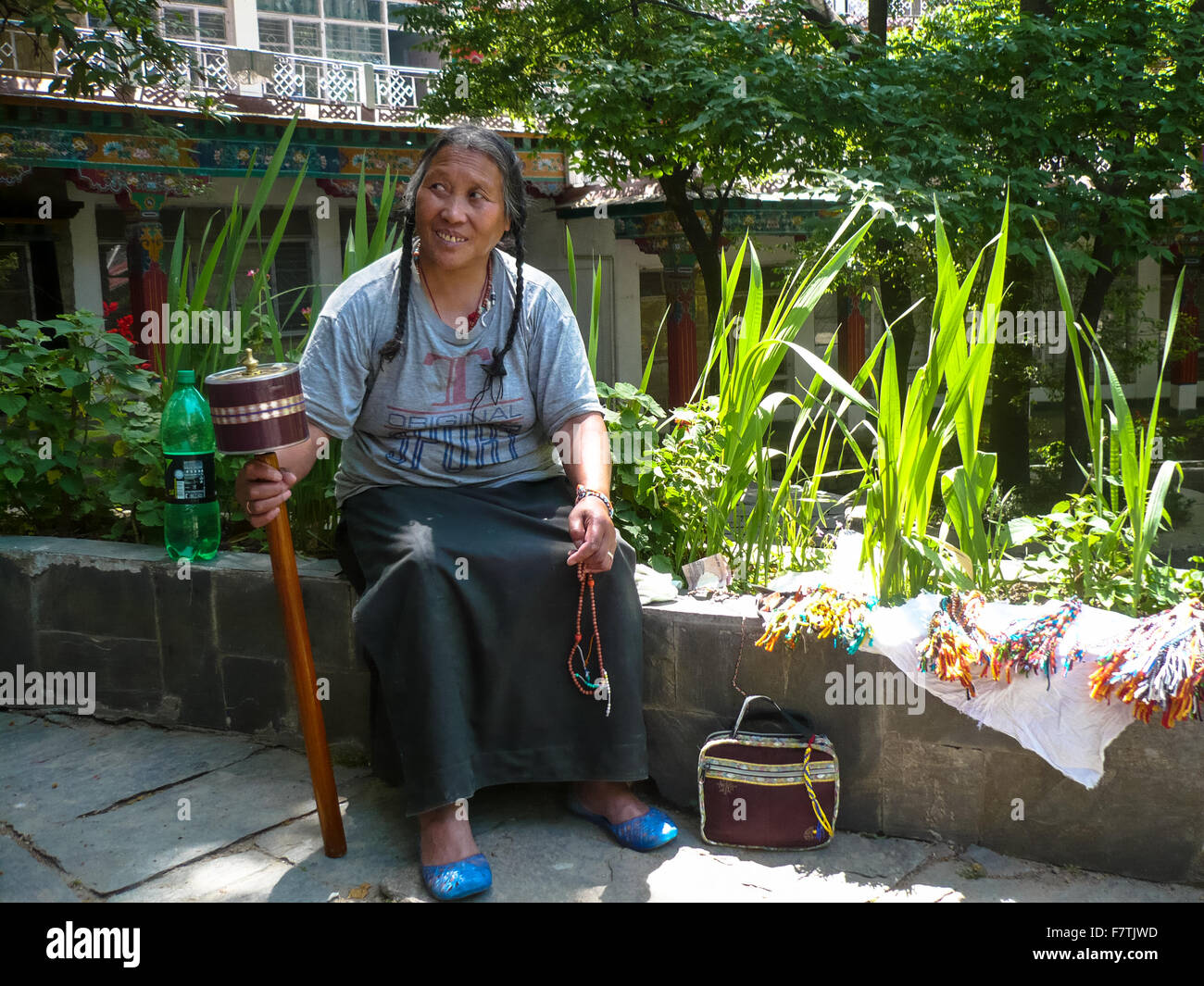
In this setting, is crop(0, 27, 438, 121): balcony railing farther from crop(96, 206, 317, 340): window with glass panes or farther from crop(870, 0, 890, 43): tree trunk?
crop(870, 0, 890, 43): tree trunk

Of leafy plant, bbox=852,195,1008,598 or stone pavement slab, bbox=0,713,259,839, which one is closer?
leafy plant, bbox=852,195,1008,598

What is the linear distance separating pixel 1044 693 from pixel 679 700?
0.76m

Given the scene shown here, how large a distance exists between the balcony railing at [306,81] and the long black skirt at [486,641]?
8735mm

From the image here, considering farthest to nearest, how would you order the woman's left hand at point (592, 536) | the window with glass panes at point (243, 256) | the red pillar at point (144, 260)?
the window with glass panes at point (243, 256) → the red pillar at point (144, 260) → the woman's left hand at point (592, 536)

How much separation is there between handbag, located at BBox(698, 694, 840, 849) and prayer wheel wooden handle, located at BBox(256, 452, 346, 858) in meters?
0.76

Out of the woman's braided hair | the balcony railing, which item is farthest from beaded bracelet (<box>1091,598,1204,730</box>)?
the balcony railing

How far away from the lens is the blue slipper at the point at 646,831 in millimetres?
2441

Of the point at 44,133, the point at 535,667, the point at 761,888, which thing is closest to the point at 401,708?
the point at 535,667

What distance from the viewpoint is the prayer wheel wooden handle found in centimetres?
226

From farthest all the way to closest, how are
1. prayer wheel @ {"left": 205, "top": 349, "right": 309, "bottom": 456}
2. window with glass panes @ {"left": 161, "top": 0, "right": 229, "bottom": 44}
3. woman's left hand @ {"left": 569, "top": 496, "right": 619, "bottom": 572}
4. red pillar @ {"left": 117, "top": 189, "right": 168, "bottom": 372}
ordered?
window with glass panes @ {"left": 161, "top": 0, "right": 229, "bottom": 44}
red pillar @ {"left": 117, "top": 189, "right": 168, "bottom": 372}
woman's left hand @ {"left": 569, "top": 496, "right": 619, "bottom": 572}
prayer wheel @ {"left": 205, "top": 349, "right": 309, "bottom": 456}

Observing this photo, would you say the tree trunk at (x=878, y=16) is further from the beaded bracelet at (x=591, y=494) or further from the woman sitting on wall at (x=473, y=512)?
the beaded bracelet at (x=591, y=494)

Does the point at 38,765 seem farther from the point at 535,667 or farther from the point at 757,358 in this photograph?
the point at 757,358

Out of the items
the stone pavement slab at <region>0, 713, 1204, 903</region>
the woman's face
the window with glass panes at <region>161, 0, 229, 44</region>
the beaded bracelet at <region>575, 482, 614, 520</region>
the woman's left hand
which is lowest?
the stone pavement slab at <region>0, 713, 1204, 903</region>

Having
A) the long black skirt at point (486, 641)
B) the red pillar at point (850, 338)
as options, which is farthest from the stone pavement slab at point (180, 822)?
the red pillar at point (850, 338)
